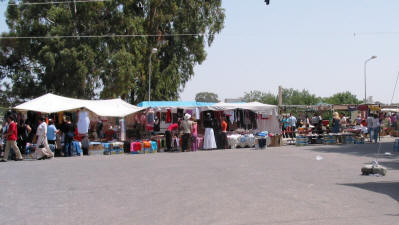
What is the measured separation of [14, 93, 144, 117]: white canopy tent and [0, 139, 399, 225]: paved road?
18.4 feet

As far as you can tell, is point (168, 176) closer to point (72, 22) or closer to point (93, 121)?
point (93, 121)

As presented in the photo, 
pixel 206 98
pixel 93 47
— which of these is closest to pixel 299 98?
pixel 206 98

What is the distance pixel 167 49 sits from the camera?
3900 cm

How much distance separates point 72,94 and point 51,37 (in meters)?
4.61

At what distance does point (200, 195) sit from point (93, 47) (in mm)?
25987

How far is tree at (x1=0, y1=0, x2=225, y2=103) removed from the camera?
3147cm

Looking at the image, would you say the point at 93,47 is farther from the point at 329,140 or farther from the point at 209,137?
the point at 329,140

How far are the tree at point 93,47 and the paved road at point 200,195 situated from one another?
61.8 feet

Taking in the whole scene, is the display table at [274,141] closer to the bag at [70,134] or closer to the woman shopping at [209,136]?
the woman shopping at [209,136]

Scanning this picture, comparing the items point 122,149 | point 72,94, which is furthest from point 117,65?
Result: point 122,149

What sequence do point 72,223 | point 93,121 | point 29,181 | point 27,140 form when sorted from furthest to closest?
point 93,121
point 27,140
point 29,181
point 72,223

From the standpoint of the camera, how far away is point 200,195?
28.5ft

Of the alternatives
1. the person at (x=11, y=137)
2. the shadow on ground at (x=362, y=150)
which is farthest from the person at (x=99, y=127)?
the shadow on ground at (x=362, y=150)

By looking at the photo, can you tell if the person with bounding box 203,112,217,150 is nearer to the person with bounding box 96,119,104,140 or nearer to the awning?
the awning
